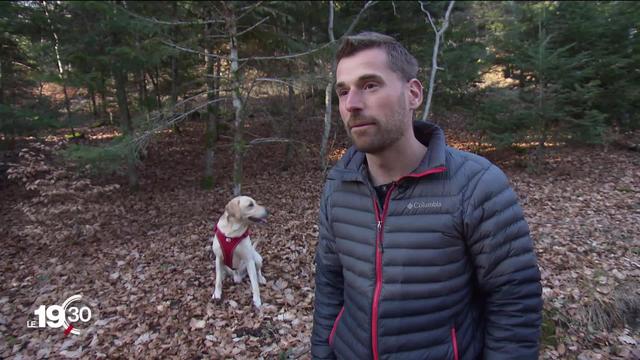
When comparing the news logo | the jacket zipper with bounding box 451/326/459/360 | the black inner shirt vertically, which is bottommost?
the news logo

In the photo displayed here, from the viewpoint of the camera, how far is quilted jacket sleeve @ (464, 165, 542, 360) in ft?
4.88

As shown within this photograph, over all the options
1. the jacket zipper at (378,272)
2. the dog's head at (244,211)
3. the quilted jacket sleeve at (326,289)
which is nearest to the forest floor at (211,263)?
the dog's head at (244,211)

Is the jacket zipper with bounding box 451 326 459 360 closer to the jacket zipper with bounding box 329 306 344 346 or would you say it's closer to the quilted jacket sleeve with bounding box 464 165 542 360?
the quilted jacket sleeve with bounding box 464 165 542 360

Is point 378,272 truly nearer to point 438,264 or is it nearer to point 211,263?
point 438,264

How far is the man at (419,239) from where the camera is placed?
1507mm

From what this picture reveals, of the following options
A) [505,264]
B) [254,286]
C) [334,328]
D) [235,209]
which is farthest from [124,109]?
[505,264]

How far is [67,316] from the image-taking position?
197 inches

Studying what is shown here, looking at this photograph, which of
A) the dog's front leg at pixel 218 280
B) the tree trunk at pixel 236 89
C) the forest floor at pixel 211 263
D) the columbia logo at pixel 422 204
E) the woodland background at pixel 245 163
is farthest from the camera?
the tree trunk at pixel 236 89

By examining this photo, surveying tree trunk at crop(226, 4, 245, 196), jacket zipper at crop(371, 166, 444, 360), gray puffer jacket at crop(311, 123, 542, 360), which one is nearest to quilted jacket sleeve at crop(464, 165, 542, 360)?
gray puffer jacket at crop(311, 123, 542, 360)

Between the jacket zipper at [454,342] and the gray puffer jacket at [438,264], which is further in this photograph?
the jacket zipper at [454,342]

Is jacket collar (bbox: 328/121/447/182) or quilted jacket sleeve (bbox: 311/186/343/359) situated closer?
jacket collar (bbox: 328/121/447/182)

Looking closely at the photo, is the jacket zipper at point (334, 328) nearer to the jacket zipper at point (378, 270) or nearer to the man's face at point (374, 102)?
the jacket zipper at point (378, 270)

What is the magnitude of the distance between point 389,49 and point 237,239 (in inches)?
156

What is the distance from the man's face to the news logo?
5034mm
